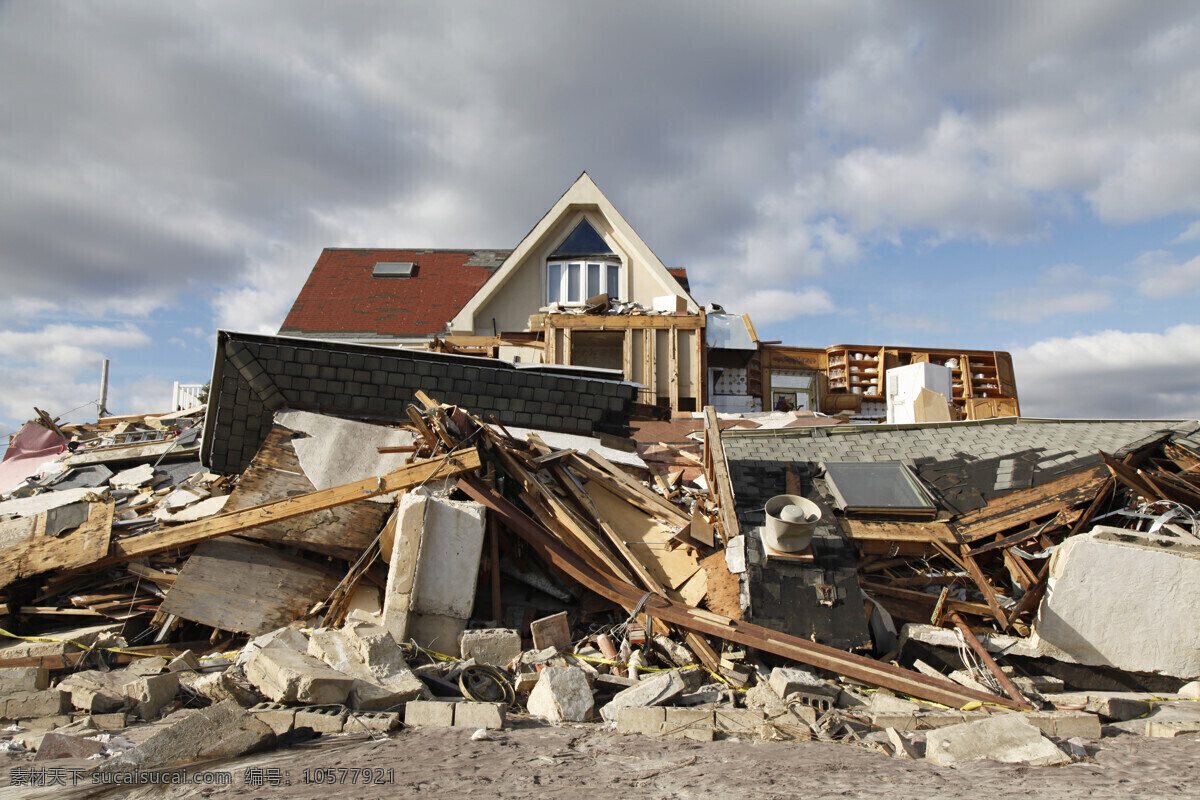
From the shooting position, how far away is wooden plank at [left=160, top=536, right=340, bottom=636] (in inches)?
275

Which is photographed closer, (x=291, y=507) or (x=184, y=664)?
(x=184, y=664)

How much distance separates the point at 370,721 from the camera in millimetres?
4738

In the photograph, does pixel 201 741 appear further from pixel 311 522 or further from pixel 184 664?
pixel 311 522

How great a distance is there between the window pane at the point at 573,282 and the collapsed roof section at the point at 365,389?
788 centimetres

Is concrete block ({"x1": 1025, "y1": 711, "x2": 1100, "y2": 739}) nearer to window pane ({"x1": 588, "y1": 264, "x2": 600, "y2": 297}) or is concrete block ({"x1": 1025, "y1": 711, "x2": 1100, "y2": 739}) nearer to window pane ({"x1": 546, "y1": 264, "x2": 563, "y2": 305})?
window pane ({"x1": 588, "y1": 264, "x2": 600, "y2": 297})

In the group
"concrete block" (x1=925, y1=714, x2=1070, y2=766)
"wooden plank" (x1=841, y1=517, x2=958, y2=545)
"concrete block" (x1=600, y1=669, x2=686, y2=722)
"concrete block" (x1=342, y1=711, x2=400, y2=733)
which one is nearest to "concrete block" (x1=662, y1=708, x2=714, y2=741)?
"concrete block" (x1=600, y1=669, x2=686, y2=722)

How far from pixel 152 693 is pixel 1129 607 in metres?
8.28

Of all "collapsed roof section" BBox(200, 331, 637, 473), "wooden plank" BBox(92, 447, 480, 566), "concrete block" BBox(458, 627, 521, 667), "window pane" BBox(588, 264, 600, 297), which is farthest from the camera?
"window pane" BBox(588, 264, 600, 297)

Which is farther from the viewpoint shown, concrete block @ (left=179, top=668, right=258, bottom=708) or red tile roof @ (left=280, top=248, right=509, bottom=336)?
red tile roof @ (left=280, top=248, right=509, bottom=336)

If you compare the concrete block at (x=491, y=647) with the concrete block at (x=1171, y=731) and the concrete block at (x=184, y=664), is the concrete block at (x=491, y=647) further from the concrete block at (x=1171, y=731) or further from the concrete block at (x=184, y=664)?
the concrete block at (x=1171, y=731)

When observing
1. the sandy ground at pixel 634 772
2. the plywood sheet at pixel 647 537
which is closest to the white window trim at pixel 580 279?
the plywood sheet at pixel 647 537

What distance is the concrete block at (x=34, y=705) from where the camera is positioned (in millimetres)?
5168

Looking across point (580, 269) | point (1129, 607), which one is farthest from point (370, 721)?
point (580, 269)

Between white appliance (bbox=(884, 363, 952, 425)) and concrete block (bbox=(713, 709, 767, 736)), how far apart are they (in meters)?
11.9
